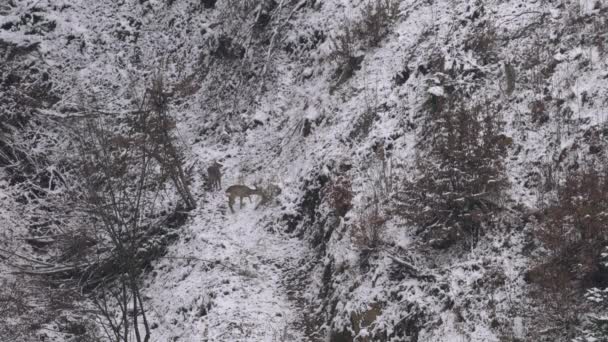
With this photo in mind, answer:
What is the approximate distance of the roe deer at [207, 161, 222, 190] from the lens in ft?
38.2

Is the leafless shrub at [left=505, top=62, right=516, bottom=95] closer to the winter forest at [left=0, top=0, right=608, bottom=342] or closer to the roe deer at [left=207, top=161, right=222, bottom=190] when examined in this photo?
the winter forest at [left=0, top=0, right=608, bottom=342]

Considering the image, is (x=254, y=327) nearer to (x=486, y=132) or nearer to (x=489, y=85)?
(x=486, y=132)

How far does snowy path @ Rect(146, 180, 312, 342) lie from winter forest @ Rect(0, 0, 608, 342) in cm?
5

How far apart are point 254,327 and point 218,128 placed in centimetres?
686

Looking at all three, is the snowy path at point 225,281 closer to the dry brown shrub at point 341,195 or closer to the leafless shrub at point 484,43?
the dry brown shrub at point 341,195

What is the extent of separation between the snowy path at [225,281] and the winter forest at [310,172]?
0.16 feet

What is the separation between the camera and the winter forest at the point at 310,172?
6152mm

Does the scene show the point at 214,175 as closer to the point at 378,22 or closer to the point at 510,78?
the point at 378,22

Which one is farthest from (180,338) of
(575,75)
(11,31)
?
(11,31)

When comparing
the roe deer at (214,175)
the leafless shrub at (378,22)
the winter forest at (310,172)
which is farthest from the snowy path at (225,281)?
the leafless shrub at (378,22)

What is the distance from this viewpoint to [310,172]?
10383mm

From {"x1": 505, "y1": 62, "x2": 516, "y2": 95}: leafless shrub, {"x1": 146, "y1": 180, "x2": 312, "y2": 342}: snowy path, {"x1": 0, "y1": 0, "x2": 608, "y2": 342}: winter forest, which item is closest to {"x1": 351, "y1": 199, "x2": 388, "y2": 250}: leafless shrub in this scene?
{"x1": 0, "y1": 0, "x2": 608, "y2": 342}: winter forest

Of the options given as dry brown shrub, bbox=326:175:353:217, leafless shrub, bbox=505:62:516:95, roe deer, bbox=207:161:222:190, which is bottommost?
dry brown shrub, bbox=326:175:353:217

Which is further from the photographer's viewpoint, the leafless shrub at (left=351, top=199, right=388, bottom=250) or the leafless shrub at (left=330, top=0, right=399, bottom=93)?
the leafless shrub at (left=330, top=0, right=399, bottom=93)
